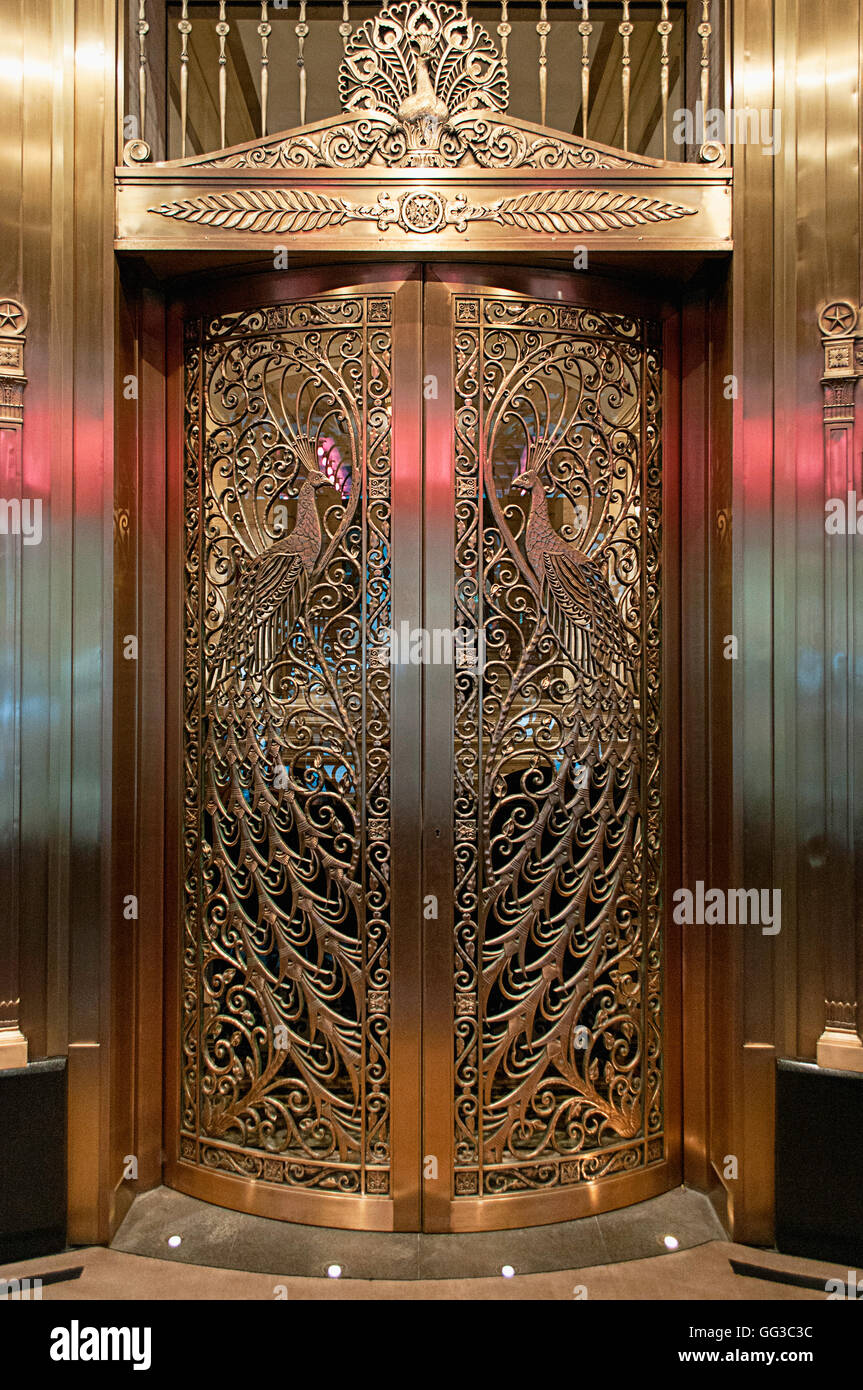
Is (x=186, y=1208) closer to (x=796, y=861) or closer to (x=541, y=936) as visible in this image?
(x=541, y=936)

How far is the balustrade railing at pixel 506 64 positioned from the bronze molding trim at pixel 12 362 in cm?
57

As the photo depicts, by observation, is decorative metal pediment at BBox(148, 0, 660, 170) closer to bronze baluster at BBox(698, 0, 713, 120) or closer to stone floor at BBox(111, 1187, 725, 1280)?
bronze baluster at BBox(698, 0, 713, 120)

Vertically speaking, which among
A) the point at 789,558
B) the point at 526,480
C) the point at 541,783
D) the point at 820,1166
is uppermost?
the point at 526,480

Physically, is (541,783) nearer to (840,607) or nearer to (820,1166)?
(840,607)

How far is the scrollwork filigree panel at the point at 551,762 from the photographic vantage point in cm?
225

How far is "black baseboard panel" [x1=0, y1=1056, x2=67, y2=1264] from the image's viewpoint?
208 cm

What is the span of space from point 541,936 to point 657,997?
0.40m

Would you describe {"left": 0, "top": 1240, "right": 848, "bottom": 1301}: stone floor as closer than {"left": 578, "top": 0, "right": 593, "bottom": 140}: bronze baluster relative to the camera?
Yes

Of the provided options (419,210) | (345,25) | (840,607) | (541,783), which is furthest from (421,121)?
(541,783)

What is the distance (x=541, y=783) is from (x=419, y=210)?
5.01 feet

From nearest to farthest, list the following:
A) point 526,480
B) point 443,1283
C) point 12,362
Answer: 1. point 443,1283
2. point 12,362
3. point 526,480

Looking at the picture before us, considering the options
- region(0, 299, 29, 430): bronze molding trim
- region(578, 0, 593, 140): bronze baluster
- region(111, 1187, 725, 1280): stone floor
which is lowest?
region(111, 1187, 725, 1280): stone floor

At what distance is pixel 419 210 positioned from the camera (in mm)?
2152

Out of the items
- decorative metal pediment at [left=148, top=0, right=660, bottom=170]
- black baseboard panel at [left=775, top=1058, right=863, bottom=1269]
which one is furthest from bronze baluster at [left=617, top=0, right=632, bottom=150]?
black baseboard panel at [left=775, top=1058, right=863, bottom=1269]
